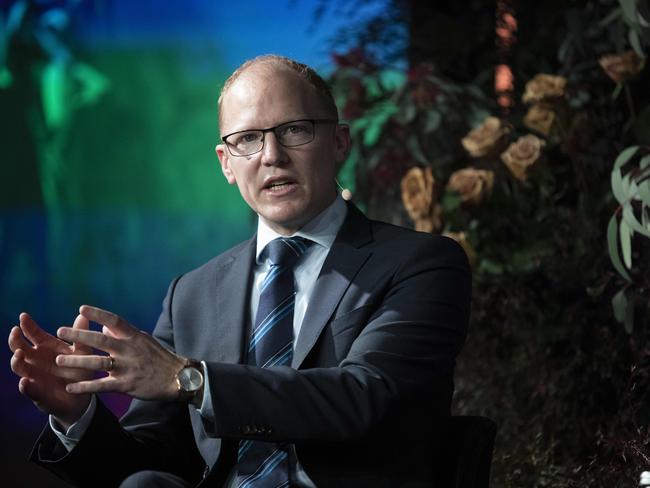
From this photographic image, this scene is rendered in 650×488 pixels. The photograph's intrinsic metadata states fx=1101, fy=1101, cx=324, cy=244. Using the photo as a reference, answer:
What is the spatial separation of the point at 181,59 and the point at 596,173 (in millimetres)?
1510

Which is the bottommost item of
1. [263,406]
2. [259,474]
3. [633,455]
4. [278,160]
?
[633,455]

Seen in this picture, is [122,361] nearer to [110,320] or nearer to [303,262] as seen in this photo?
[110,320]

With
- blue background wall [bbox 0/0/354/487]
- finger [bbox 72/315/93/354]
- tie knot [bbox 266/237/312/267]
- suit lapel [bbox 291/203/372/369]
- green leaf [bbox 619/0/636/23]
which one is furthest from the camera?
blue background wall [bbox 0/0/354/487]

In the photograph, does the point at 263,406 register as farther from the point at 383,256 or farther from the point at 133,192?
the point at 133,192

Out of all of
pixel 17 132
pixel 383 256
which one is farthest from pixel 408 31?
pixel 383 256

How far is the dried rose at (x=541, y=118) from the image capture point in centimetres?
319

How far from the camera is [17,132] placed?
354 cm

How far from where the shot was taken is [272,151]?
194cm

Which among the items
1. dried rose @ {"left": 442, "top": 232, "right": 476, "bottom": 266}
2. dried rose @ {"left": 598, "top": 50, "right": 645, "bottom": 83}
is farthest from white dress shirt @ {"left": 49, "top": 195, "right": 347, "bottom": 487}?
dried rose @ {"left": 598, "top": 50, "right": 645, "bottom": 83}

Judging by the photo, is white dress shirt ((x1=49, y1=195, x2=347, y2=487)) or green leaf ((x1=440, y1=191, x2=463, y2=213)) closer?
white dress shirt ((x1=49, y1=195, x2=347, y2=487))

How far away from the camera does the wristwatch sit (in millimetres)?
1652

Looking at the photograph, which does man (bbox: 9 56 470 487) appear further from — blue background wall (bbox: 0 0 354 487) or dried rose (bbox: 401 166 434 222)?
blue background wall (bbox: 0 0 354 487)

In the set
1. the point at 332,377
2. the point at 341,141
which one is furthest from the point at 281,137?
the point at 332,377

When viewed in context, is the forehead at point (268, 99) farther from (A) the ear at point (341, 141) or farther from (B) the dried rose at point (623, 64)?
(B) the dried rose at point (623, 64)
